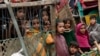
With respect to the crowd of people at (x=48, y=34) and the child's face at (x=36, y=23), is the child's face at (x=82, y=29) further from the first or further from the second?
the child's face at (x=36, y=23)

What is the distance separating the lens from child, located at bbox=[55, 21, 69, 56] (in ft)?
29.0

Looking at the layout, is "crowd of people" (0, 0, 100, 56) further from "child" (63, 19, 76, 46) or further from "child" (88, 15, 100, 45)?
"child" (88, 15, 100, 45)

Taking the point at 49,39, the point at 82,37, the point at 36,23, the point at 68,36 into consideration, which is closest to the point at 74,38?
the point at 68,36

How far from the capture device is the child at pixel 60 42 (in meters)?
8.84

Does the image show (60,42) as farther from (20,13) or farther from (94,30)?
(94,30)

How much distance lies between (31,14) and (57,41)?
2.77ft

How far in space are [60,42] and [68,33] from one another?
65 centimetres

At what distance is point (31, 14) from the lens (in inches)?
331

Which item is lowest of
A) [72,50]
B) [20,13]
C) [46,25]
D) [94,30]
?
[72,50]

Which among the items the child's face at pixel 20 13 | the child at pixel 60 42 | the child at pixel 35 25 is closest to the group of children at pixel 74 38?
the child at pixel 60 42

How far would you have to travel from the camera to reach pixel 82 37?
10773mm

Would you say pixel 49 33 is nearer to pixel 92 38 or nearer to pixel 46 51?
pixel 46 51

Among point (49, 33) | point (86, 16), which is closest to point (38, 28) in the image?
point (49, 33)

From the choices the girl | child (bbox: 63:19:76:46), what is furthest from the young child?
the girl
